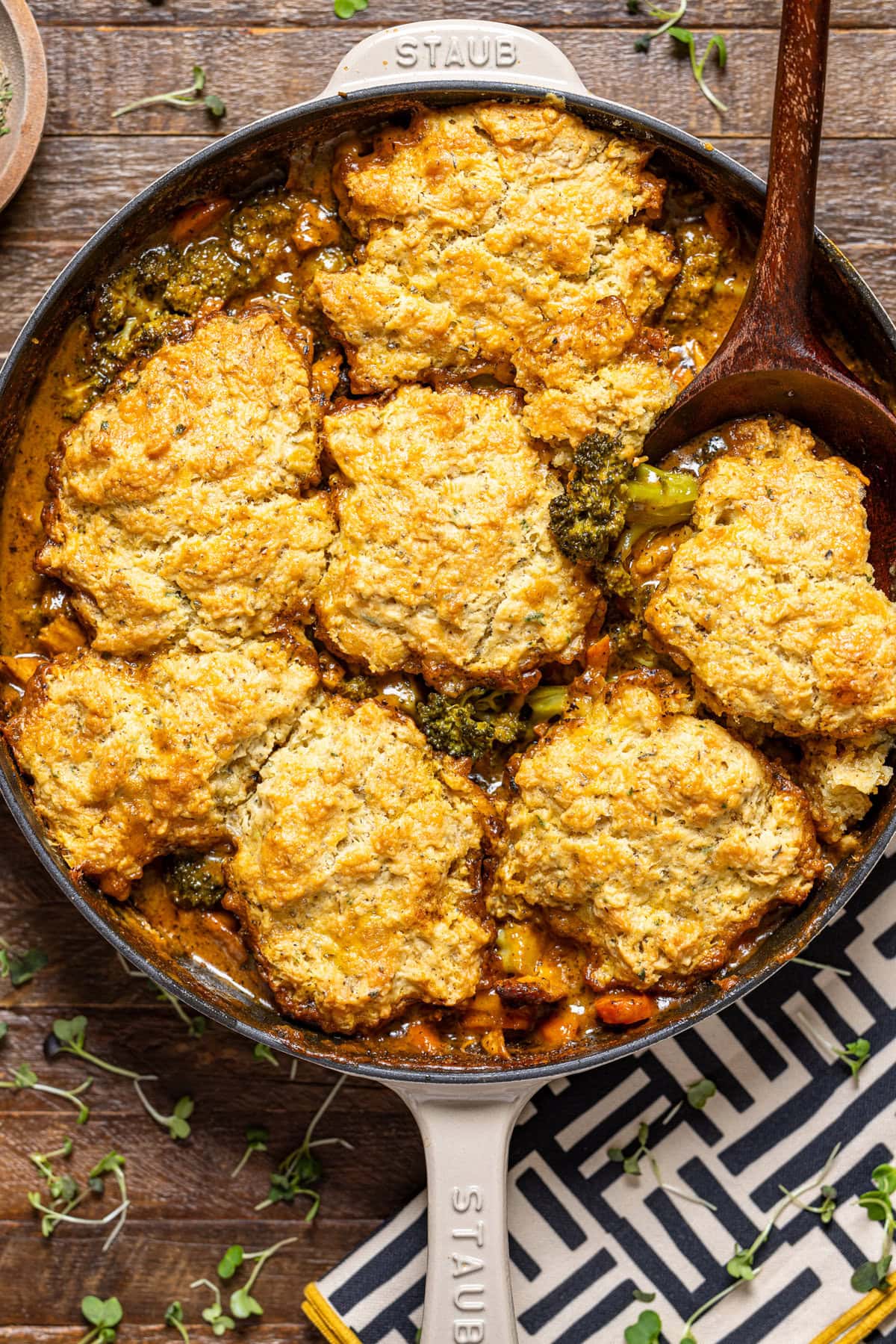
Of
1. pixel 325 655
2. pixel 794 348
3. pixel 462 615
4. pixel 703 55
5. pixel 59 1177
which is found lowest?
pixel 59 1177

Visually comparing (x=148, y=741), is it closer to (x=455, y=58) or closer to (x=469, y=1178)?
(x=469, y=1178)

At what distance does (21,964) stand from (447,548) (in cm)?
182

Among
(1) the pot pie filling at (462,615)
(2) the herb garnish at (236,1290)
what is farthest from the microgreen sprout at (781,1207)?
(2) the herb garnish at (236,1290)

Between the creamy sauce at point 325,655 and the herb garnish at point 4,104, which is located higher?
the herb garnish at point 4,104

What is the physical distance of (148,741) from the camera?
2850mm

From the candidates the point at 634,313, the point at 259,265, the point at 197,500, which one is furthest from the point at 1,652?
the point at 634,313

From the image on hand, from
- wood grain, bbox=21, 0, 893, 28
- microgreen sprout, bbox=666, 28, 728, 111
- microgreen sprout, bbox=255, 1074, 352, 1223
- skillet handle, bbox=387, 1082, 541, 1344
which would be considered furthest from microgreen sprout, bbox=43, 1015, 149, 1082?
microgreen sprout, bbox=666, 28, 728, 111

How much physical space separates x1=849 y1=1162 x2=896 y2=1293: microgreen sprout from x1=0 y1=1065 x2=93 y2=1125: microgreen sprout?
2.32 metres

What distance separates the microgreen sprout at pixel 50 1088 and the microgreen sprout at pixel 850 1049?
216cm

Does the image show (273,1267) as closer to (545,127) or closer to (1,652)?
(1,652)

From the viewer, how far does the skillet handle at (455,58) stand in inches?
112

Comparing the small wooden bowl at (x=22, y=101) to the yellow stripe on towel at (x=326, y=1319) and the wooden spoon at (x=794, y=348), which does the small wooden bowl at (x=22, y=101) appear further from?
the yellow stripe on towel at (x=326, y=1319)

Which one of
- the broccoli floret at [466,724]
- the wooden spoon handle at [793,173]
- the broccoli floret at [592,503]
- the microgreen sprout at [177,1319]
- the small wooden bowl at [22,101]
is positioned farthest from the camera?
the microgreen sprout at [177,1319]

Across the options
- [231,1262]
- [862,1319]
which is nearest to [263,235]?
[231,1262]
